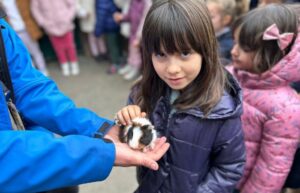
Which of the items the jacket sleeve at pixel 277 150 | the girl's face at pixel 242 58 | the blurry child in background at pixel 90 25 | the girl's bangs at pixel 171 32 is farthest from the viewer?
the blurry child in background at pixel 90 25

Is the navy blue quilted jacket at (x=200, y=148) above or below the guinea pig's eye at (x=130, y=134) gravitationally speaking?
below

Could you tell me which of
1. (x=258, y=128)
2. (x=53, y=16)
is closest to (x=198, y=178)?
(x=258, y=128)

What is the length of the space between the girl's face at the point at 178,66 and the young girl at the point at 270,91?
467mm

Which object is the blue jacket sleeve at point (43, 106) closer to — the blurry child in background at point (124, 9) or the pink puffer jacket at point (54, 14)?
the blurry child in background at point (124, 9)

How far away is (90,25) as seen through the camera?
4703mm

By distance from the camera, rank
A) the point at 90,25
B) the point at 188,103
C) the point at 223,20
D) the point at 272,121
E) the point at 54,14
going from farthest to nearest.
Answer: the point at 90,25, the point at 54,14, the point at 223,20, the point at 272,121, the point at 188,103

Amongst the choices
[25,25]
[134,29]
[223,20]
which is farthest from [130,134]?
[25,25]

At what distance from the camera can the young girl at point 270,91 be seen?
1582mm

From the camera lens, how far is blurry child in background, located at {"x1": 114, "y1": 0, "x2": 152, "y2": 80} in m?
3.89

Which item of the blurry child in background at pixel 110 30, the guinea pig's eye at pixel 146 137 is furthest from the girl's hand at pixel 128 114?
the blurry child in background at pixel 110 30

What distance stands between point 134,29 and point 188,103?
2.90 metres

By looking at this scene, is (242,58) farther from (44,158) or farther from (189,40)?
(44,158)

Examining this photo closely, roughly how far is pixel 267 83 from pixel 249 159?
41 cm

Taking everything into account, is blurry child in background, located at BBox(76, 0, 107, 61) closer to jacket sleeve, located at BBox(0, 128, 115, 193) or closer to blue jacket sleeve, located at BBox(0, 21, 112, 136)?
blue jacket sleeve, located at BBox(0, 21, 112, 136)
